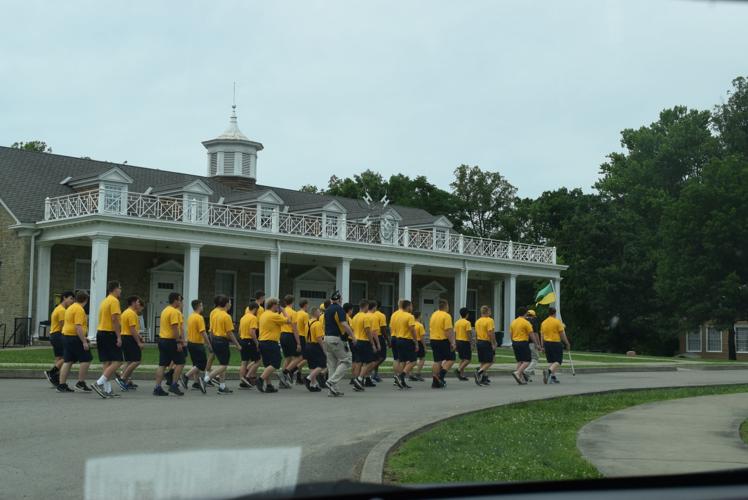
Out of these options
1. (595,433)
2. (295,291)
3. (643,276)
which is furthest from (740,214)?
(595,433)

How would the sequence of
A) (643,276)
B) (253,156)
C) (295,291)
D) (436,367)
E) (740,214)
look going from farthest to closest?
(643,276) < (740,214) < (253,156) < (295,291) < (436,367)

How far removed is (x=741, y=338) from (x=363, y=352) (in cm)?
4826

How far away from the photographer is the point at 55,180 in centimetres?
3831

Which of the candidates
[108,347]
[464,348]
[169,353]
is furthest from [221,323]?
[464,348]

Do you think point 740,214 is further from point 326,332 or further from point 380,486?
point 380,486

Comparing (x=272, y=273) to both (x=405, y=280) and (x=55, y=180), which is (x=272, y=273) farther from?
(x=55, y=180)

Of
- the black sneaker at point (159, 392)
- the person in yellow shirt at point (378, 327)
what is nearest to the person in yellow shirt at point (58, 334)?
the black sneaker at point (159, 392)

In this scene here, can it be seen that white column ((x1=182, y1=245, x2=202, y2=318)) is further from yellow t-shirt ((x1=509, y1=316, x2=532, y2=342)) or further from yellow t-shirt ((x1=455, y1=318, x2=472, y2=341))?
yellow t-shirt ((x1=509, y1=316, x2=532, y2=342))

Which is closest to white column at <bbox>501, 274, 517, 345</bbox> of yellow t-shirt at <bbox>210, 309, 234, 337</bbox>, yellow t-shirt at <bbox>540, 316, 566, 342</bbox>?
yellow t-shirt at <bbox>540, 316, 566, 342</bbox>

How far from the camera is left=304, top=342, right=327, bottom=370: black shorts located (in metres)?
18.6

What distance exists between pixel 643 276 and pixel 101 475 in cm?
5907

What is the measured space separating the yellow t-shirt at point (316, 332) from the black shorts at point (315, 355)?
9 cm

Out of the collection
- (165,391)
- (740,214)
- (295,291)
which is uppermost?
(740,214)

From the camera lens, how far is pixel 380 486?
1.61 meters
